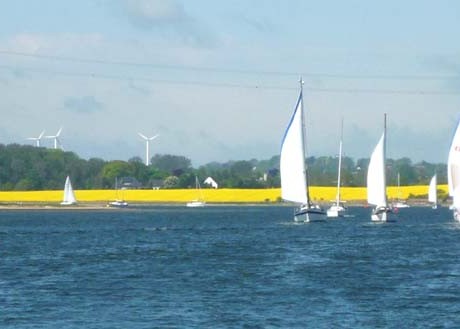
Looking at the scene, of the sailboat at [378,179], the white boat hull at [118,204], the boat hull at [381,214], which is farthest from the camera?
the white boat hull at [118,204]

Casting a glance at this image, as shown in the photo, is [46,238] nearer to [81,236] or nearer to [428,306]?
[81,236]

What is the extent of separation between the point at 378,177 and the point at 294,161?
10.3 m

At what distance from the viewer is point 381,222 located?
4247 inches

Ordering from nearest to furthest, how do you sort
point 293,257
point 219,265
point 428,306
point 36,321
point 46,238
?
point 36,321, point 428,306, point 219,265, point 293,257, point 46,238

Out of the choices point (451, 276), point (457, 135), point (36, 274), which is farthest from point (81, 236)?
point (451, 276)

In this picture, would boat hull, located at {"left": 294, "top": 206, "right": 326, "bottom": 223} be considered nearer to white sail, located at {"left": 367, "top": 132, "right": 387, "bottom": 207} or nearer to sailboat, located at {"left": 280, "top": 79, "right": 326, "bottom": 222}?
sailboat, located at {"left": 280, "top": 79, "right": 326, "bottom": 222}

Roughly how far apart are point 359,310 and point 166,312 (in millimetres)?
5423

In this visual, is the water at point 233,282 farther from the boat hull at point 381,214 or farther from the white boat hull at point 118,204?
the white boat hull at point 118,204

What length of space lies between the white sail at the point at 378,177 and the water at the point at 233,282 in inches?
903

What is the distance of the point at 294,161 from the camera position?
97.6 meters

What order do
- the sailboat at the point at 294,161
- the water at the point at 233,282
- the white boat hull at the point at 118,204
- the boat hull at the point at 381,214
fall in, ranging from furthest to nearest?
the white boat hull at the point at 118,204 → the boat hull at the point at 381,214 → the sailboat at the point at 294,161 → the water at the point at 233,282

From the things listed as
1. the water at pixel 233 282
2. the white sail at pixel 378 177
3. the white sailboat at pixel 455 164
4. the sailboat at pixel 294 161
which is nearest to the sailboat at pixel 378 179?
the white sail at pixel 378 177

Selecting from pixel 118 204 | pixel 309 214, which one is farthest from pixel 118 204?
pixel 309 214

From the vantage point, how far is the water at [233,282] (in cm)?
3828
